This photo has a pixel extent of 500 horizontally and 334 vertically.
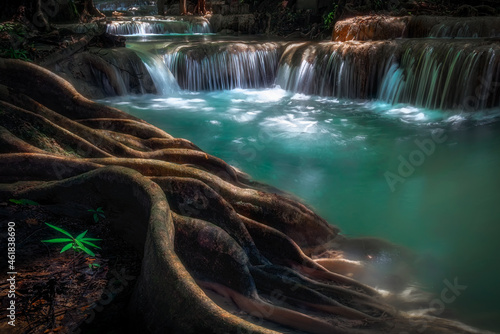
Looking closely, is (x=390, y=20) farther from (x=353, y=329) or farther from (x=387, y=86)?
(x=353, y=329)

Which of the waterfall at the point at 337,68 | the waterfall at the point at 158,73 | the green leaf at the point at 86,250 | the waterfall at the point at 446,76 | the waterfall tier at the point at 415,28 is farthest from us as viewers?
the waterfall at the point at 158,73

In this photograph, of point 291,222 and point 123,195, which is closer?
point 123,195

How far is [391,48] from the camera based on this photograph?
1094 cm

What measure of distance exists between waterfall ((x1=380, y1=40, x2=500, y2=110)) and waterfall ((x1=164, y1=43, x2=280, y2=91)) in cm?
450

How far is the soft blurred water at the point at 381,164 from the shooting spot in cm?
437

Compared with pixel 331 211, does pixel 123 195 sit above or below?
above

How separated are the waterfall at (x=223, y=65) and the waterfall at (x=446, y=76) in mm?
4503

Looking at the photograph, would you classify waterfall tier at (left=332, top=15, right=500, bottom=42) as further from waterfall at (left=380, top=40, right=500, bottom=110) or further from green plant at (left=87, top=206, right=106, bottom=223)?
green plant at (left=87, top=206, right=106, bottom=223)

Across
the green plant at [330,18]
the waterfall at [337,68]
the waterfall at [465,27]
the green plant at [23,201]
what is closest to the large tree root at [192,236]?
the green plant at [23,201]

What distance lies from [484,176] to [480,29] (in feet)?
23.2

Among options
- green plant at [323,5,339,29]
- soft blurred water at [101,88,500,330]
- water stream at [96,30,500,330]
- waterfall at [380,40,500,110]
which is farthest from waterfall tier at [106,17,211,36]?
waterfall at [380,40,500,110]

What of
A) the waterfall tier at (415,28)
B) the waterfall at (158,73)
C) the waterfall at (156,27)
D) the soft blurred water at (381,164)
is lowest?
the soft blurred water at (381,164)

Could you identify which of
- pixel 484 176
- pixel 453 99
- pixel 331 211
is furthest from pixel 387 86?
pixel 331 211

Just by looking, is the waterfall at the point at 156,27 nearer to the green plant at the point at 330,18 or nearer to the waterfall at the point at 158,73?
the green plant at the point at 330,18
